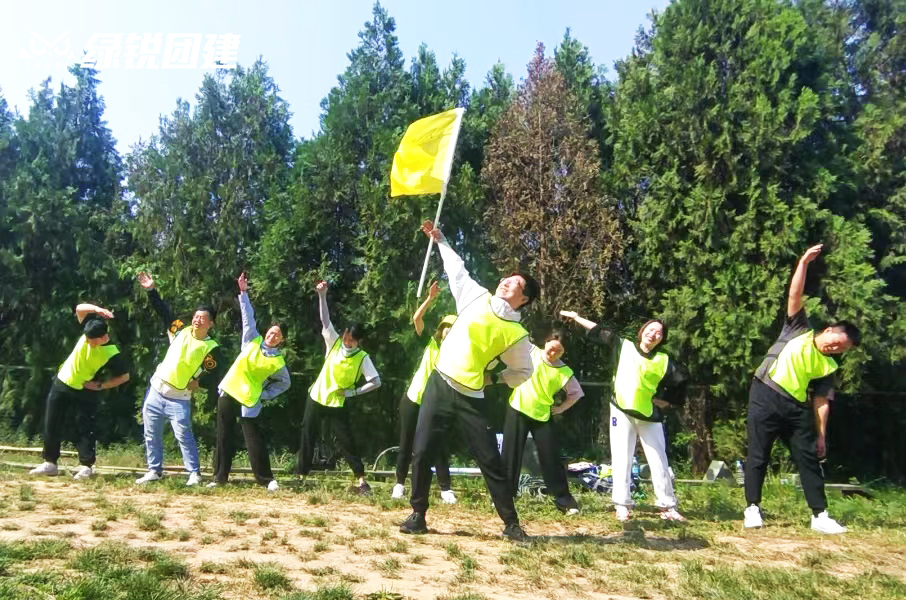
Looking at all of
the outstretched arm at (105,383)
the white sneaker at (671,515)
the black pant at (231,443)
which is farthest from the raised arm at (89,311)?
the white sneaker at (671,515)

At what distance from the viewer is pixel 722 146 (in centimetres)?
1218

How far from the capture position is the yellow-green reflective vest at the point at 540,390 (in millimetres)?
7113

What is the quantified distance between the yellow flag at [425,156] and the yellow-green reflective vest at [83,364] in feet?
12.1

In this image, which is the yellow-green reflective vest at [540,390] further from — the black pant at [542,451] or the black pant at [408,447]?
the black pant at [408,447]

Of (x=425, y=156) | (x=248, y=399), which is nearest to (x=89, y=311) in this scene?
(x=248, y=399)

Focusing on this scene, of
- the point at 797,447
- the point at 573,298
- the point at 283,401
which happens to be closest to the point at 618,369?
the point at 797,447

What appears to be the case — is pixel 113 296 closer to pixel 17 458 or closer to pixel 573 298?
pixel 17 458

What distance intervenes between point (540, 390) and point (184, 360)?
3647mm

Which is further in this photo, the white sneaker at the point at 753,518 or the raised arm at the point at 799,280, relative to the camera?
the white sneaker at the point at 753,518

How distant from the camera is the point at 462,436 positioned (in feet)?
17.8

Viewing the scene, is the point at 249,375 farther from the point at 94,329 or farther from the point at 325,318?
the point at 94,329

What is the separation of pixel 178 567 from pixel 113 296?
12.6 meters

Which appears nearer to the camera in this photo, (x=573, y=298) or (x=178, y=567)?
(x=178, y=567)

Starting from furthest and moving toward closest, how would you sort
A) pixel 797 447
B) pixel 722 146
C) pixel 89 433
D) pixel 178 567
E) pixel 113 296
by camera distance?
pixel 113 296 → pixel 722 146 → pixel 89 433 → pixel 797 447 → pixel 178 567
